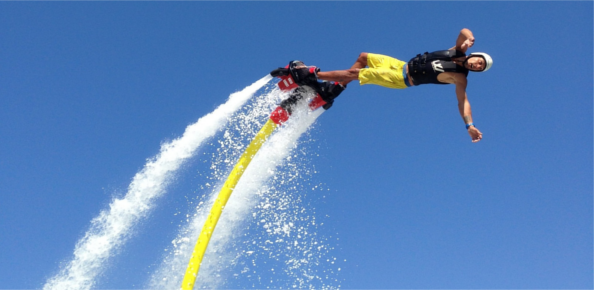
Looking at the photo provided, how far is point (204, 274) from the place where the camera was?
1323cm

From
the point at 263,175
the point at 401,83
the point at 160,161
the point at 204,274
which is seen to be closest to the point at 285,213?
the point at 263,175

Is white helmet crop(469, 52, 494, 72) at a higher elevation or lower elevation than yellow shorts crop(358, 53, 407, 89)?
lower

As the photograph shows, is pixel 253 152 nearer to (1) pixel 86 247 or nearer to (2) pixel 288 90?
(2) pixel 288 90

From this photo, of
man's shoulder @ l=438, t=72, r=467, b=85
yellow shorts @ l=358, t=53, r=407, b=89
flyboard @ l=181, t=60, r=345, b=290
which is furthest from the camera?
flyboard @ l=181, t=60, r=345, b=290

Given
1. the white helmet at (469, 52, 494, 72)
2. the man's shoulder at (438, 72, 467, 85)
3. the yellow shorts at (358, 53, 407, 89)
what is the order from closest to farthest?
the white helmet at (469, 52, 494, 72) < the man's shoulder at (438, 72, 467, 85) < the yellow shorts at (358, 53, 407, 89)

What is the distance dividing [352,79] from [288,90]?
4.95 ft

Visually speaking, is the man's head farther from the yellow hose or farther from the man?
the yellow hose

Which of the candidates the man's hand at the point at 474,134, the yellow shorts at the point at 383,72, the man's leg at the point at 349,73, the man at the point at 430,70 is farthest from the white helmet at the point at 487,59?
the man's leg at the point at 349,73

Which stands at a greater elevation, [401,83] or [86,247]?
[401,83]

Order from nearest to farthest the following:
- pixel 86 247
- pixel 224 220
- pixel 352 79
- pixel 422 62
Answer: pixel 422 62 → pixel 352 79 → pixel 86 247 → pixel 224 220

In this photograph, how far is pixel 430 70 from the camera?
11.1m

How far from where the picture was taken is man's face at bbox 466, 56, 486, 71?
10.7m

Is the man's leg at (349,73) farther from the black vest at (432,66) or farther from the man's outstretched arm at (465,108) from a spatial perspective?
the man's outstretched arm at (465,108)

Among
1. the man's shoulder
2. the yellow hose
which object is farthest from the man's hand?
the yellow hose
